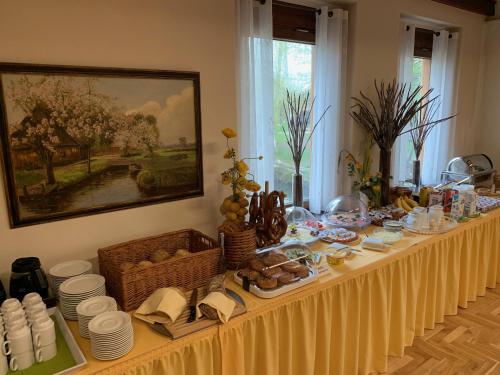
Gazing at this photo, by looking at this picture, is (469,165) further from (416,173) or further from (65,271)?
(65,271)

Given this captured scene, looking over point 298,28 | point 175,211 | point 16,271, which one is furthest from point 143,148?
point 298,28

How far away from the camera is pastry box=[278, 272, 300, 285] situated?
1495 millimetres

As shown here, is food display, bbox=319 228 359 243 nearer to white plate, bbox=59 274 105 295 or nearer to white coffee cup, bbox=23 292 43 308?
white plate, bbox=59 274 105 295

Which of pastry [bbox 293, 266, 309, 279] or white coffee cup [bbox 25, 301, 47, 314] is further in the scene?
pastry [bbox 293, 266, 309, 279]

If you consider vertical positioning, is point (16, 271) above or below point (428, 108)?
below

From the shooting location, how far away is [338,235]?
6.74 feet

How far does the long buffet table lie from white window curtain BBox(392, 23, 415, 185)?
80cm

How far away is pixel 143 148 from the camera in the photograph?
1674 mm

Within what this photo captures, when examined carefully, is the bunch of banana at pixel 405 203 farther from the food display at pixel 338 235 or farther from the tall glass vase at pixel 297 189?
the tall glass vase at pixel 297 189

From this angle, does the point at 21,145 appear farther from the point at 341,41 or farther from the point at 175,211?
the point at 341,41

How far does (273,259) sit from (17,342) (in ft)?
3.14

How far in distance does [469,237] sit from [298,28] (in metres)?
1.68

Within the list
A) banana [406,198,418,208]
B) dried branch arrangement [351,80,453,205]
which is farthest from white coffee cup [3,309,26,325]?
banana [406,198,418,208]

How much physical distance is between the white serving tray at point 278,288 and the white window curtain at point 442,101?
7.93 feet
